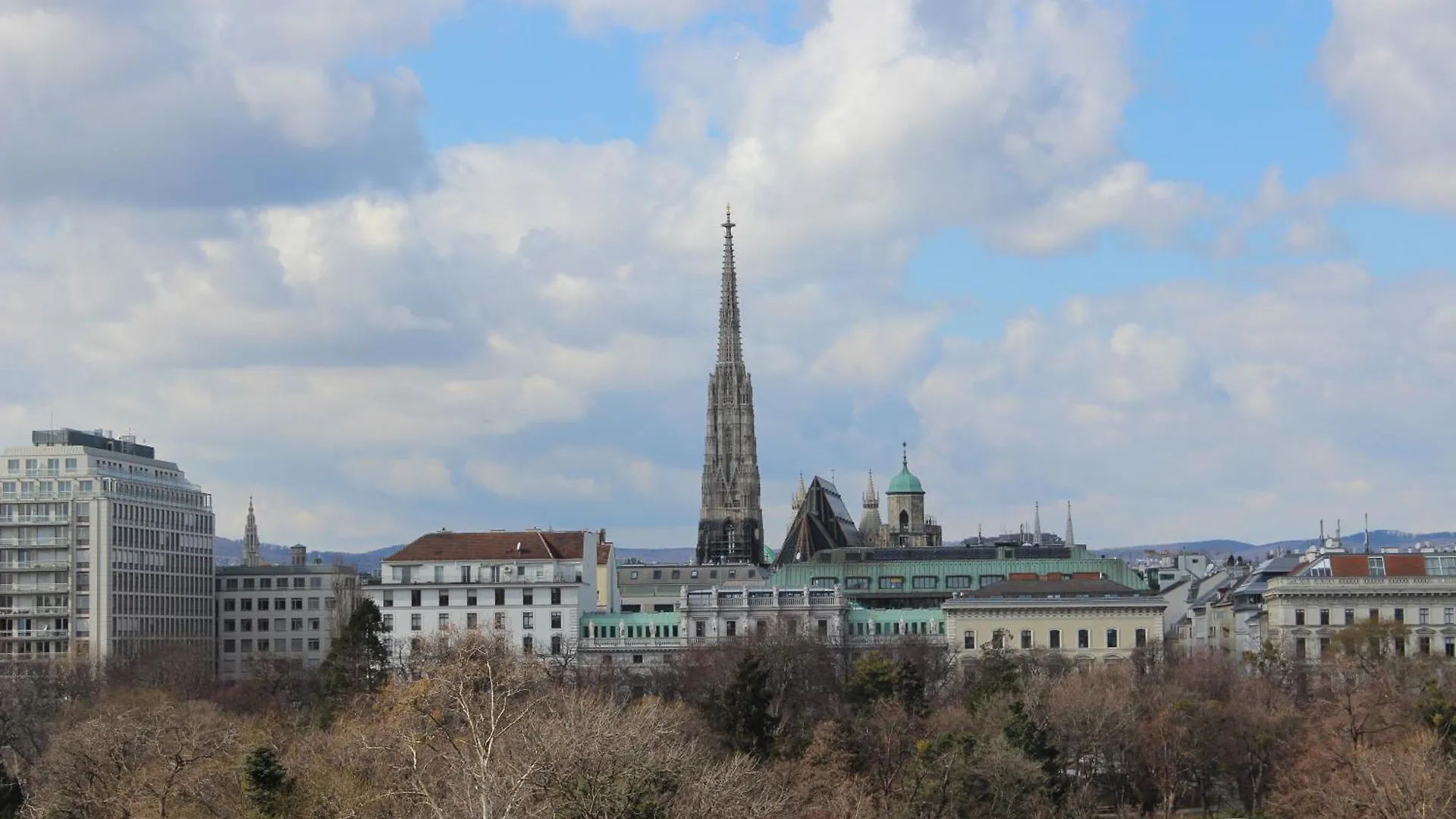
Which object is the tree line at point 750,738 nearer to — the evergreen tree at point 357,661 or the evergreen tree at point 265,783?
the evergreen tree at point 265,783

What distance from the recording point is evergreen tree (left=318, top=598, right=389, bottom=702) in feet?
522

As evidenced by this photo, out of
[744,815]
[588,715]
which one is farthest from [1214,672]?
[744,815]

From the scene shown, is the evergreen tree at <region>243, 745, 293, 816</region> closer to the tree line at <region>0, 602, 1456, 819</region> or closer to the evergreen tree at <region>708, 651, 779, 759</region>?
the tree line at <region>0, 602, 1456, 819</region>

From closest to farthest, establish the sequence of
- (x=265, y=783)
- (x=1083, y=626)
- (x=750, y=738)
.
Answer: (x=265, y=783)
(x=750, y=738)
(x=1083, y=626)

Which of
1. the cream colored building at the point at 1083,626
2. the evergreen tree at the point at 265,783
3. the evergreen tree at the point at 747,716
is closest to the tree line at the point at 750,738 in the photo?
the evergreen tree at the point at 265,783

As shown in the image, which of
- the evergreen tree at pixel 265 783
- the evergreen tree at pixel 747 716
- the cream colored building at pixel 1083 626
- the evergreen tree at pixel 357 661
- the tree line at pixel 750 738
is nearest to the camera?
the tree line at pixel 750 738

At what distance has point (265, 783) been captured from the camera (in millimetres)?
94000

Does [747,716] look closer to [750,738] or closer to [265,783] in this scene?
[750,738]

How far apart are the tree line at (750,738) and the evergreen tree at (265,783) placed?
0.09m

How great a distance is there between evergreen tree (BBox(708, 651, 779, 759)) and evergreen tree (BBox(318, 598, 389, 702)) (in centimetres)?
3626

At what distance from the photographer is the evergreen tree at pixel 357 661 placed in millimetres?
159125

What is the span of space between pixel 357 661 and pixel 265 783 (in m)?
70.6

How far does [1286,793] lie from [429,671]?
143 feet

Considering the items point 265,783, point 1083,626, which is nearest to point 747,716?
point 265,783
